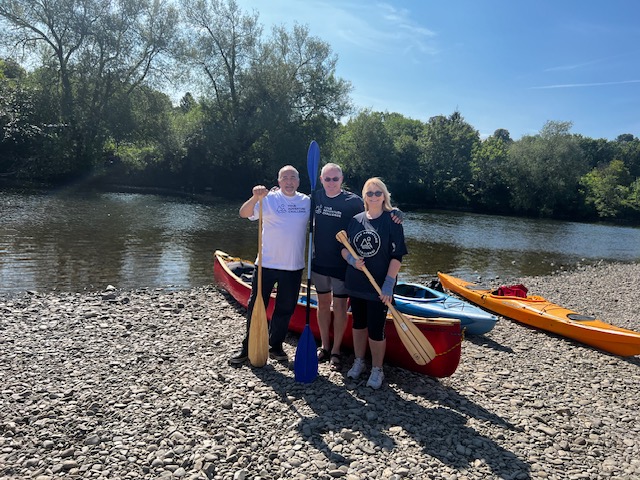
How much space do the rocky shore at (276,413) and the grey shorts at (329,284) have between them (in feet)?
2.98

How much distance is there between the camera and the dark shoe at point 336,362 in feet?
15.7

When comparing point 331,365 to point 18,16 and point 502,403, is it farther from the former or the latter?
point 18,16

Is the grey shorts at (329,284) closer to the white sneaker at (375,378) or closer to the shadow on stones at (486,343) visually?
the white sneaker at (375,378)

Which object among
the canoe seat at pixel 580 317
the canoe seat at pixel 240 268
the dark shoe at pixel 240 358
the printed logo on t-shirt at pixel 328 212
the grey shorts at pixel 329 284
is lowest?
the dark shoe at pixel 240 358

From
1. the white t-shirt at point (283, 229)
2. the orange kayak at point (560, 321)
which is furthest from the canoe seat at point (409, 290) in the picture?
the white t-shirt at point (283, 229)

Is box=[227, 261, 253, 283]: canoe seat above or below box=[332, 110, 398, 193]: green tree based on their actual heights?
below

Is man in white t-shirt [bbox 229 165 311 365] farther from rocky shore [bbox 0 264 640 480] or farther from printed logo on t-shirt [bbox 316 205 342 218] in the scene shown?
rocky shore [bbox 0 264 640 480]

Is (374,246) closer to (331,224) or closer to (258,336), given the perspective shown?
(331,224)

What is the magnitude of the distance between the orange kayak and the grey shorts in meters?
4.56

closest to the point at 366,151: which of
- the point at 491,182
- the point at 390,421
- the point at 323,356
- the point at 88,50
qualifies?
the point at 491,182

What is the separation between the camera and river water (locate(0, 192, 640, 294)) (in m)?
9.97

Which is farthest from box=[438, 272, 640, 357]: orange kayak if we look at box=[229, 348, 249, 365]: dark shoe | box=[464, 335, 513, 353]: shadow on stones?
box=[229, 348, 249, 365]: dark shoe

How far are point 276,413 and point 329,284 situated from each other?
140 cm

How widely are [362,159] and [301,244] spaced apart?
4116cm
